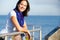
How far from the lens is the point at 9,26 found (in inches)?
175

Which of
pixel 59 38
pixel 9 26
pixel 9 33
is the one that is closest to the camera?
pixel 9 33

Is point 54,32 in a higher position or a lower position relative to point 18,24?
lower

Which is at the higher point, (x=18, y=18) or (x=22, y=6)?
(x=22, y=6)

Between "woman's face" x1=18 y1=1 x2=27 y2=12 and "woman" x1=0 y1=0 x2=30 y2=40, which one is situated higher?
"woman's face" x1=18 y1=1 x2=27 y2=12

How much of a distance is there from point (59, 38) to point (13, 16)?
271 cm

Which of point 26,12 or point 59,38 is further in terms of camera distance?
point 59,38

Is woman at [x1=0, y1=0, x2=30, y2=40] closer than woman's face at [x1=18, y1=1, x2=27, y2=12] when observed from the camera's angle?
Yes

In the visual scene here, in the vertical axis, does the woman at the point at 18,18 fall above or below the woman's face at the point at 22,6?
below

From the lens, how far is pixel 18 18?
14.9 feet

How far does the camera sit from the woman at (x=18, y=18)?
4422mm

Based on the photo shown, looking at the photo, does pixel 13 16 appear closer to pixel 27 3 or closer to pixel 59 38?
pixel 27 3

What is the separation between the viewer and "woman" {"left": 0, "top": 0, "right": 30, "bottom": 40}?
14.5 feet

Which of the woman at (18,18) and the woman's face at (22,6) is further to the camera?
the woman's face at (22,6)

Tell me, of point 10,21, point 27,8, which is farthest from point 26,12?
point 10,21
